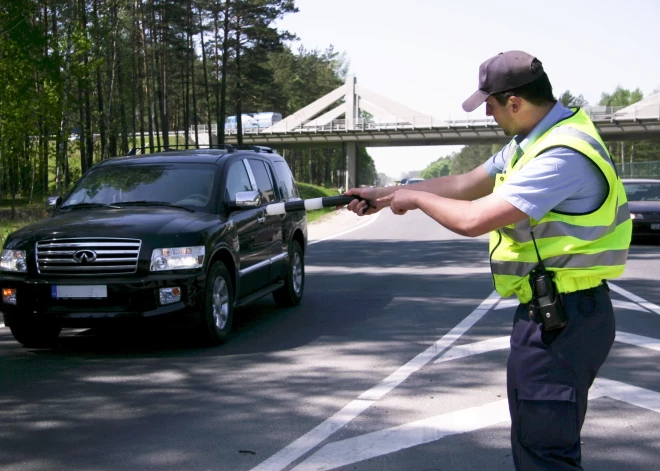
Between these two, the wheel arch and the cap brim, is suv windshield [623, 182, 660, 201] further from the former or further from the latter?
the cap brim

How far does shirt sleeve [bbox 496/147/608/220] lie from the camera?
2.95 m

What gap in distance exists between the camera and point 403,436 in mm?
5215

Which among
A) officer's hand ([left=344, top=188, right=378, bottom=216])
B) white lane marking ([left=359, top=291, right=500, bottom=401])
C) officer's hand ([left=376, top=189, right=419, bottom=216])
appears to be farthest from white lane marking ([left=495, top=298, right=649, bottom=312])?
officer's hand ([left=376, top=189, right=419, bottom=216])

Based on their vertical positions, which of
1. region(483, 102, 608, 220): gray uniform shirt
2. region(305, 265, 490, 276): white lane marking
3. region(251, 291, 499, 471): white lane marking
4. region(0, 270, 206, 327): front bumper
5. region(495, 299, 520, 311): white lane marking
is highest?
region(483, 102, 608, 220): gray uniform shirt

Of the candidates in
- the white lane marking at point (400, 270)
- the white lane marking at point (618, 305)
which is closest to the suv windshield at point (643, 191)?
the white lane marking at point (400, 270)

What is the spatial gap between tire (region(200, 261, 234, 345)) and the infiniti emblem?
105 cm

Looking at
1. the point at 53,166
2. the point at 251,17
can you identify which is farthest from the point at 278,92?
the point at 53,166

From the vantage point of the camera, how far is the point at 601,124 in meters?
76.1

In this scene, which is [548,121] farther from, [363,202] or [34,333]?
[34,333]

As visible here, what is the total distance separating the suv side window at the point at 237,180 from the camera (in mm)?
9230

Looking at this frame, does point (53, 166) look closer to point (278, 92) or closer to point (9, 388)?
point (9, 388)

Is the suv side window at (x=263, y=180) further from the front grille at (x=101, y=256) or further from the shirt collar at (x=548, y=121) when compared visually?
the shirt collar at (x=548, y=121)

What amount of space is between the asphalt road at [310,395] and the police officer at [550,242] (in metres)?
1.71

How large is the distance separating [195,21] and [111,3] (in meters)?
8.68
